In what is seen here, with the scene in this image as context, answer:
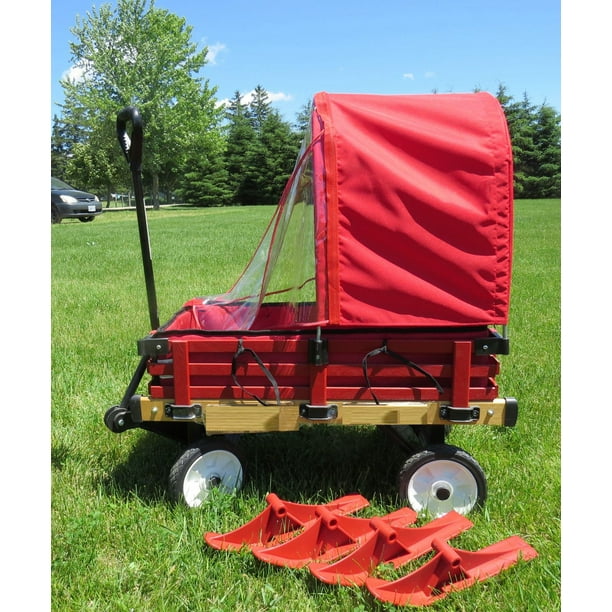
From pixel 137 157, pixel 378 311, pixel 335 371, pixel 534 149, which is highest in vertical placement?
pixel 534 149

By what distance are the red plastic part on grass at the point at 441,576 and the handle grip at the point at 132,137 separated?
7.23 feet

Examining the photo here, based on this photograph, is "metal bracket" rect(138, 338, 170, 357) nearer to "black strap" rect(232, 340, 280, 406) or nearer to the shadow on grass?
"black strap" rect(232, 340, 280, 406)

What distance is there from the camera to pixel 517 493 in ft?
10.6

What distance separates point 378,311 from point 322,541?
40.2 inches

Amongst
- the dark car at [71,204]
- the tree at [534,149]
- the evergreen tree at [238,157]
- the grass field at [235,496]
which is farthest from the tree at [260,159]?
the grass field at [235,496]

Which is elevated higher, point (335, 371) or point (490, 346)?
point (490, 346)

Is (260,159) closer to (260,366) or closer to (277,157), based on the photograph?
(277,157)

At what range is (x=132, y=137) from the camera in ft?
10.2

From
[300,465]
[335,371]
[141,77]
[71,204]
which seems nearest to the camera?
[335,371]

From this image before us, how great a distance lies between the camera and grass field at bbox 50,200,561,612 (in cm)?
250

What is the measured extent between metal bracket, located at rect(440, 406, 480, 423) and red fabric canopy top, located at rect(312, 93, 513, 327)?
404mm

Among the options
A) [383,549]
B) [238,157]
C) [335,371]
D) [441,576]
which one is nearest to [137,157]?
[335,371]

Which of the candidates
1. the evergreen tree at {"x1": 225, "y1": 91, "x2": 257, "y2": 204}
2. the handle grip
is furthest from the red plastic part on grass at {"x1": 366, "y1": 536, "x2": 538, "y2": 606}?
the evergreen tree at {"x1": 225, "y1": 91, "x2": 257, "y2": 204}

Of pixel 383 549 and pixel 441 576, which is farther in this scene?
pixel 383 549
